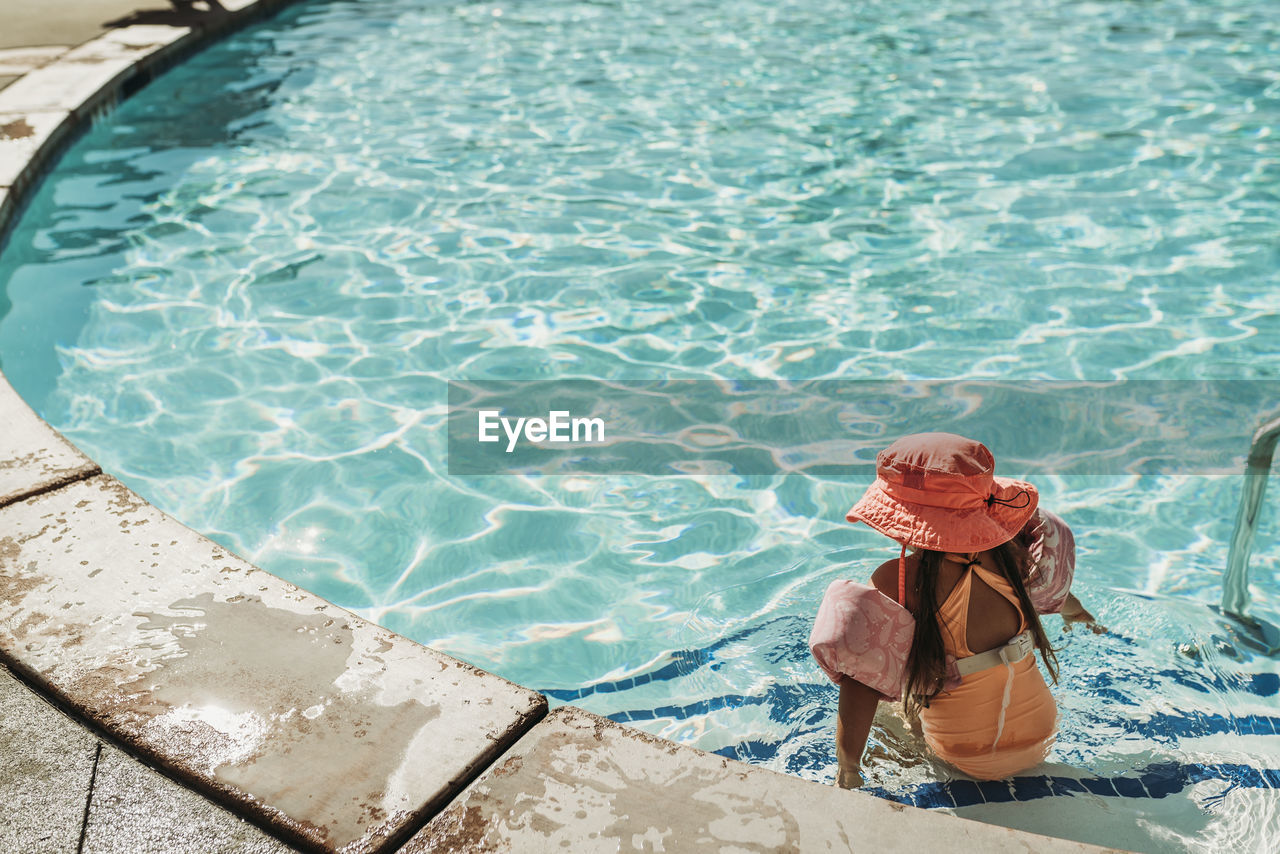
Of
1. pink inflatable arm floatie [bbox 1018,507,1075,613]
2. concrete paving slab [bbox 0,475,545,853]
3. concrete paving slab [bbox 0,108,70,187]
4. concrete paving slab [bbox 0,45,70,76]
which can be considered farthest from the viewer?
concrete paving slab [bbox 0,45,70,76]

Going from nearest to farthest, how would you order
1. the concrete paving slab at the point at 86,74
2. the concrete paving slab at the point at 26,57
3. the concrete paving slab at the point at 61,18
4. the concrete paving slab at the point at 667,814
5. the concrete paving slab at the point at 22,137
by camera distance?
the concrete paving slab at the point at 667,814 → the concrete paving slab at the point at 22,137 → the concrete paving slab at the point at 86,74 → the concrete paving slab at the point at 26,57 → the concrete paving slab at the point at 61,18

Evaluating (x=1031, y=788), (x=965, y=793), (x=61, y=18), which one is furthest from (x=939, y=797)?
(x=61, y=18)

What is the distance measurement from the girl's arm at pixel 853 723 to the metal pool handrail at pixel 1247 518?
1294 mm

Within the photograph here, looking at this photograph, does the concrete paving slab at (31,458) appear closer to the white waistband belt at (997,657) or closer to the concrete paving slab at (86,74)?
the white waistband belt at (997,657)

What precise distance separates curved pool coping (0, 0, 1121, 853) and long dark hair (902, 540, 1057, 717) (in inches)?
13.4

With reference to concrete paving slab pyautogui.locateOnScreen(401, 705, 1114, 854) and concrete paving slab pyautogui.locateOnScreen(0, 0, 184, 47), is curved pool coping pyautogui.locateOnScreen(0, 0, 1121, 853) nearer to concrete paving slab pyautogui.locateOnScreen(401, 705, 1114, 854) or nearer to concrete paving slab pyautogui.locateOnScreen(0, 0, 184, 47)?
concrete paving slab pyautogui.locateOnScreen(401, 705, 1114, 854)

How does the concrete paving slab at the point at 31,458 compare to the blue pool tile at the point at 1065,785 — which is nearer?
the blue pool tile at the point at 1065,785

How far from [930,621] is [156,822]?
159 centimetres

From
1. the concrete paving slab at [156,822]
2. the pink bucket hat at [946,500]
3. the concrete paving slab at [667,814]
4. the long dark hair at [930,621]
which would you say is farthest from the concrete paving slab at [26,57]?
the long dark hair at [930,621]

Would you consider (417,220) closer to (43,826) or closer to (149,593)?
(149,593)

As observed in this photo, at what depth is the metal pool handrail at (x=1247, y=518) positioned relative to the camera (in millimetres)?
2686

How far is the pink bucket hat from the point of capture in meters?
2.13

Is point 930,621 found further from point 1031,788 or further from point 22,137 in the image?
point 22,137

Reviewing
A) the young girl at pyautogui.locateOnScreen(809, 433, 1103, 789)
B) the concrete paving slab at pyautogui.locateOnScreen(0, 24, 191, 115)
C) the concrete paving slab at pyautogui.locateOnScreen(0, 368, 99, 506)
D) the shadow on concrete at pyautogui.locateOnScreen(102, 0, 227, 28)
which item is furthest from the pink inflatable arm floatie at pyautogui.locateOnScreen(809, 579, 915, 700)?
the shadow on concrete at pyautogui.locateOnScreen(102, 0, 227, 28)
